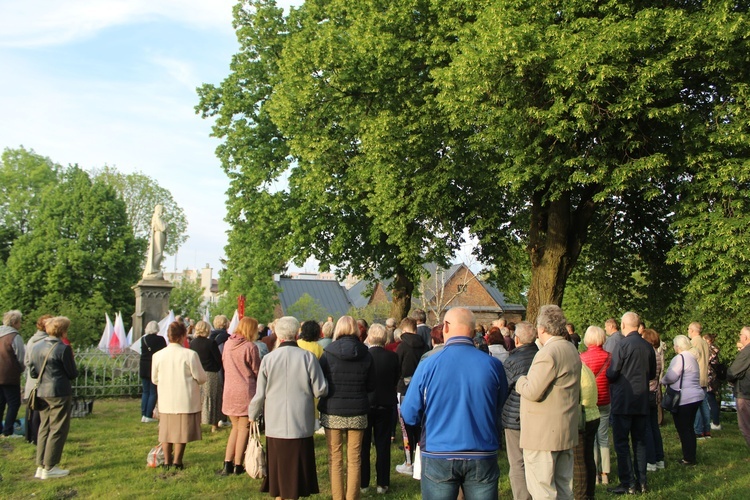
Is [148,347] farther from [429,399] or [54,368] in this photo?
[429,399]

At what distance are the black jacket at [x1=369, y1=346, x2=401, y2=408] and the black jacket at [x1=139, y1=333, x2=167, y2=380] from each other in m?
5.73

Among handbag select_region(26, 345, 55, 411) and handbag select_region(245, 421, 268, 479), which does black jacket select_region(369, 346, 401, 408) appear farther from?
handbag select_region(26, 345, 55, 411)

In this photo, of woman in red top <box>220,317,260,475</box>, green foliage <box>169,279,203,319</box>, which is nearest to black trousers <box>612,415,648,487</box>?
woman in red top <box>220,317,260,475</box>

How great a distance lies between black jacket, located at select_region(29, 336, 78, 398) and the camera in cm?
823

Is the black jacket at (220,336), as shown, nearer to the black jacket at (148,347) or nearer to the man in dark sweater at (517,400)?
the black jacket at (148,347)

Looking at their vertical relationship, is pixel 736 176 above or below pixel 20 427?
above

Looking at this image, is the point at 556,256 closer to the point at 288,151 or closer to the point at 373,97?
the point at 373,97

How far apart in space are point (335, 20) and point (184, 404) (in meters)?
15.3

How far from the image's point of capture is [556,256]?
16.7 meters

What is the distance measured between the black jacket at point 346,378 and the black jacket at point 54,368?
3469 millimetres

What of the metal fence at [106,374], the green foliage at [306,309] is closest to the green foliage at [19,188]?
the green foliage at [306,309]

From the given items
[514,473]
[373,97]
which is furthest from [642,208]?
[514,473]

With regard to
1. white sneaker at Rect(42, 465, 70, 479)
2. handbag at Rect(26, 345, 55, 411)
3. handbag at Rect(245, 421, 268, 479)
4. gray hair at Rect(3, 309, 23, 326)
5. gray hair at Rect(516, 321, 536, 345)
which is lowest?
white sneaker at Rect(42, 465, 70, 479)

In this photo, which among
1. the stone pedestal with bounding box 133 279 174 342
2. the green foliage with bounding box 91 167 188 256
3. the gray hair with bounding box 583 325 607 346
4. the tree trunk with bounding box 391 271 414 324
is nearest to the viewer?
the gray hair with bounding box 583 325 607 346
